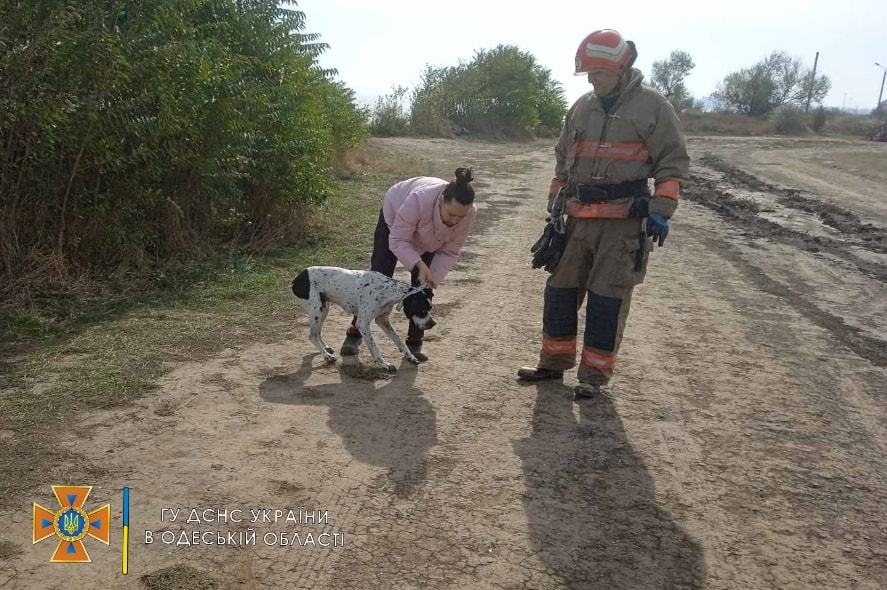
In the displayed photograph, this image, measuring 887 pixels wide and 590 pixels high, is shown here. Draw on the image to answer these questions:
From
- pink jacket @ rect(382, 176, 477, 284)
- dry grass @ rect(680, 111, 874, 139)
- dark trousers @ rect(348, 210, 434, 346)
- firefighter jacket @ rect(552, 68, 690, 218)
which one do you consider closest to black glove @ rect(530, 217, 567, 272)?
firefighter jacket @ rect(552, 68, 690, 218)

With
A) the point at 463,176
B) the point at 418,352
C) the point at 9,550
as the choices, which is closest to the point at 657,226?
the point at 463,176

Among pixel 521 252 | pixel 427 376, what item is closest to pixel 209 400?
pixel 427 376

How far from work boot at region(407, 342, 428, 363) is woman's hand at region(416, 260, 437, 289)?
564mm

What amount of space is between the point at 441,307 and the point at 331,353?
1.62 meters

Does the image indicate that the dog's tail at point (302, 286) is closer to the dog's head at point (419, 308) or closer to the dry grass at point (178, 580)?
the dog's head at point (419, 308)

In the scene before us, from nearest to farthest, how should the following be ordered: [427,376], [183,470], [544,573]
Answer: [544,573], [183,470], [427,376]

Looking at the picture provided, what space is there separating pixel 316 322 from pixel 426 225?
3.60 ft

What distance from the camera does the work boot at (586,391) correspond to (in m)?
4.62

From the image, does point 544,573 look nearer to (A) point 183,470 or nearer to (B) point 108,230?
(A) point 183,470

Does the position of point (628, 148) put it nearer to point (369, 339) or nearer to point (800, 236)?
point (369, 339)

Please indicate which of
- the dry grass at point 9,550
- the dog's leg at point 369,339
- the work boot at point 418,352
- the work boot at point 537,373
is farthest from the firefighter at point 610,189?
the dry grass at point 9,550

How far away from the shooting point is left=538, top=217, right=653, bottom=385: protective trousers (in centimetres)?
452

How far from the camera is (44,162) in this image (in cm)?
628

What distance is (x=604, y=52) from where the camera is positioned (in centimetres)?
431
